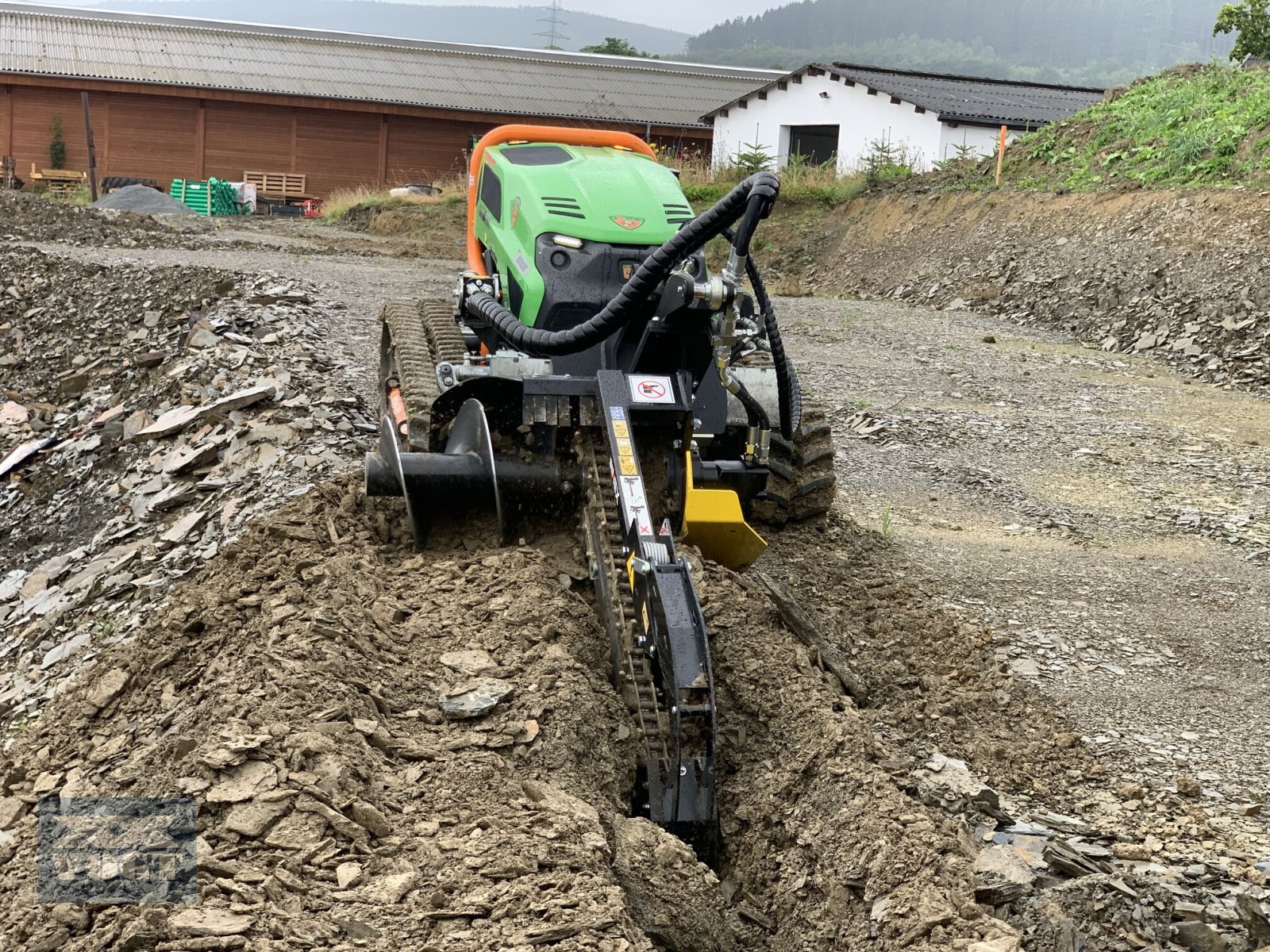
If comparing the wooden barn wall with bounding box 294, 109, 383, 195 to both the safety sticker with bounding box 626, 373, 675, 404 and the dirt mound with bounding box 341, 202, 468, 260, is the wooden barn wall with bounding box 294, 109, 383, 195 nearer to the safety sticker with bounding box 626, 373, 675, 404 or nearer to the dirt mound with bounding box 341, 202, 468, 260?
the dirt mound with bounding box 341, 202, 468, 260

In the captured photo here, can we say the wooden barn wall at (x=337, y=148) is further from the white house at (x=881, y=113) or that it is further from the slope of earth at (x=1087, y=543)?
the slope of earth at (x=1087, y=543)

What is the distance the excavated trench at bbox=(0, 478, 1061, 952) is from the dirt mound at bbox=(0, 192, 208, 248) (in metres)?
13.3

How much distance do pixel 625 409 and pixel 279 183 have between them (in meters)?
32.1

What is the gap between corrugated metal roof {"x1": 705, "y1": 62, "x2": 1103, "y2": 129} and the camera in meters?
26.1

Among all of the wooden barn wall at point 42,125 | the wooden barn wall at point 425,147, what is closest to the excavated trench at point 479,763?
the wooden barn wall at point 425,147

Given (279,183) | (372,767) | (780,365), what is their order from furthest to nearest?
(279,183)
(780,365)
(372,767)

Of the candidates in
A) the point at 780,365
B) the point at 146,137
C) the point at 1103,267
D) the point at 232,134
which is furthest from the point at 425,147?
the point at 780,365

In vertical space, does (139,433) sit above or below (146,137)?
below

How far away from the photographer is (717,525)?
557 centimetres

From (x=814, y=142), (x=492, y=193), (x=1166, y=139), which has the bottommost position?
(x=814, y=142)

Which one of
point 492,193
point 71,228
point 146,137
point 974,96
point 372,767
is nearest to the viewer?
point 372,767

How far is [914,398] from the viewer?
12.1 m

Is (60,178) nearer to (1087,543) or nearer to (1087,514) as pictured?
(1087,514)

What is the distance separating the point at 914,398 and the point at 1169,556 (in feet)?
14.1
